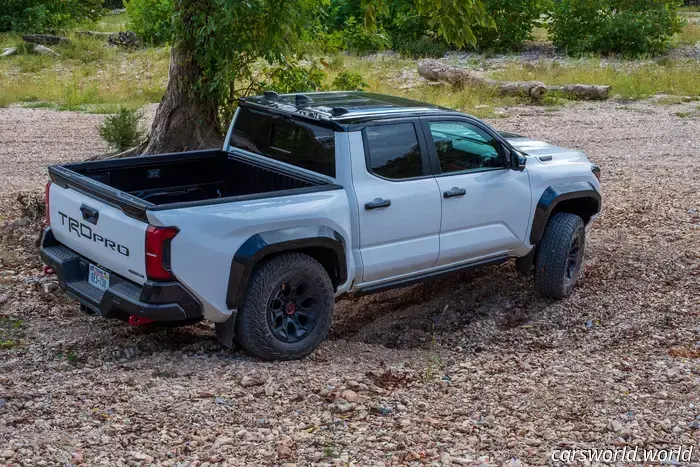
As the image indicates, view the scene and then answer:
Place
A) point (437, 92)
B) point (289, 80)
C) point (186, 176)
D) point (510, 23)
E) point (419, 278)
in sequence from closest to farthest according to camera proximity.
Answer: point (419, 278)
point (186, 176)
point (289, 80)
point (437, 92)
point (510, 23)

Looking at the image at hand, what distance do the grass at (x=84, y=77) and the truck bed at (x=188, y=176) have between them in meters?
10.1

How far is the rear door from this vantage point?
6.02m

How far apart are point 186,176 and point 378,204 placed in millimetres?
1748

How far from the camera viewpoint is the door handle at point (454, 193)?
6.42 metres

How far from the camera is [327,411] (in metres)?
5.08

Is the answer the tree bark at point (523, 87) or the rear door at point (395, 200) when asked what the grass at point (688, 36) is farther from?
the rear door at point (395, 200)

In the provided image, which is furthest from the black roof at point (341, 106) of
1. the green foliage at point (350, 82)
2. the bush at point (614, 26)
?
the bush at point (614, 26)

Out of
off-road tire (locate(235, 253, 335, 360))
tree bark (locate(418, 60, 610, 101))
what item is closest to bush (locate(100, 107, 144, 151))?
off-road tire (locate(235, 253, 335, 360))

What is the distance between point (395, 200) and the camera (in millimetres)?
6129

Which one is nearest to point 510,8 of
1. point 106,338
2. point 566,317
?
point 566,317

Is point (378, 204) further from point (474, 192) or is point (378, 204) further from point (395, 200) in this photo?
point (474, 192)

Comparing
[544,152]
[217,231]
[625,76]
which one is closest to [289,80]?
[544,152]

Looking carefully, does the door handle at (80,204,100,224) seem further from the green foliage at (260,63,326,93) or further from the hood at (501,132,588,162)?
the green foliage at (260,63,326,93)

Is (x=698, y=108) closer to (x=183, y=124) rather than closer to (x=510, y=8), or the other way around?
(x=510, y=8)
